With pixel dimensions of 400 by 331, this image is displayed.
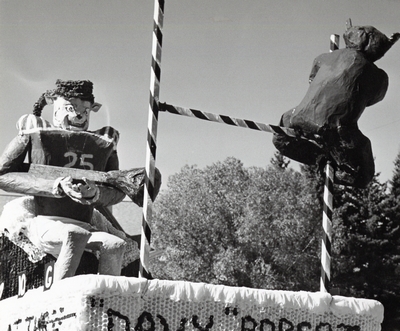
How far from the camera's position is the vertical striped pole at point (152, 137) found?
2832 mm

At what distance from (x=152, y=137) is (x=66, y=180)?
0.61 meters

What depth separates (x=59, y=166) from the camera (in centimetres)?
373

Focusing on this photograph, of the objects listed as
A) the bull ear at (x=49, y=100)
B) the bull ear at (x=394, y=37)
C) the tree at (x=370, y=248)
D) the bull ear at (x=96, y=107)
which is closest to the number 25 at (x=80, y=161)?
the bull ear at (x=96, y=107)

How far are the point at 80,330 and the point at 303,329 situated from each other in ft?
2.65

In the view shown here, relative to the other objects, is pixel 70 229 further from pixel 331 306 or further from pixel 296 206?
pixel 296 206

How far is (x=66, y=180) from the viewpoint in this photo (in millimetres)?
3395

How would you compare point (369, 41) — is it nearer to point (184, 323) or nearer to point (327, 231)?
point (327, 231)

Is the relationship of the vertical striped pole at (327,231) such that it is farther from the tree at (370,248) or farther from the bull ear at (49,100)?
the tree at (370,248)

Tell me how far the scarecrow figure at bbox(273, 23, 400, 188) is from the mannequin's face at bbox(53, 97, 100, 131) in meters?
0.94

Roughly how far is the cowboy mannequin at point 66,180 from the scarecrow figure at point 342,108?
79cm

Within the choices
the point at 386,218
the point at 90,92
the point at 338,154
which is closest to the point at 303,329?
the point at 338,154

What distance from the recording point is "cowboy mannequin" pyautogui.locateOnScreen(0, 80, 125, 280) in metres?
3.38

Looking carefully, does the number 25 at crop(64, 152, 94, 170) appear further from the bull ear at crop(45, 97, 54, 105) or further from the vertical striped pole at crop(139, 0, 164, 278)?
the vertical striped pole at crop(139, 0, 164, 278)

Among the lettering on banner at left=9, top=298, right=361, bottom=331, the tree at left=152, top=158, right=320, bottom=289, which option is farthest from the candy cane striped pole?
the tree at left=152, top=158, right=320, bottom=289
